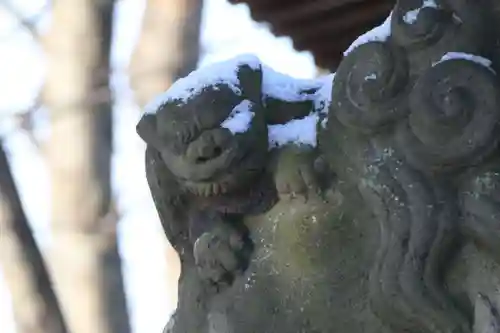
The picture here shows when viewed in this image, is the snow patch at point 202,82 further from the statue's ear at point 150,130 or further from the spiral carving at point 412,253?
the spiral carving at point 412,253

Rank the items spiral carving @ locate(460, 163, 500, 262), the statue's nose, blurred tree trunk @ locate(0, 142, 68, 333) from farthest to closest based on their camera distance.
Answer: blurred tree trunk @ locate(0, 142, 68, 333), the statue's nose, spiral carving @ locate(460, 163, 500, 262)

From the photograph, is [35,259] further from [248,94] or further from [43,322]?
[248,94]

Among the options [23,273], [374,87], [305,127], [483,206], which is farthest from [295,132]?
[23,273]

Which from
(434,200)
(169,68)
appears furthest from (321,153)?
(169,68)

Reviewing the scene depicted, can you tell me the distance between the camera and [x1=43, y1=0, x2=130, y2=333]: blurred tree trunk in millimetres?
2746

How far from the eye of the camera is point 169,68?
3004 millimetres

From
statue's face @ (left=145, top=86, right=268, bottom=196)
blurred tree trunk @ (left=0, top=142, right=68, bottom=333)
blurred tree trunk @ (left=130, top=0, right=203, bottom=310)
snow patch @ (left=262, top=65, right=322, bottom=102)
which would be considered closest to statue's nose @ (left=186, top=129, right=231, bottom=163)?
statue's face @ (left=145, top=86, right=268, bottom=196)

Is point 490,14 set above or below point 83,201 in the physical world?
above

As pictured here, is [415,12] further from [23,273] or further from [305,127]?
[23,273]

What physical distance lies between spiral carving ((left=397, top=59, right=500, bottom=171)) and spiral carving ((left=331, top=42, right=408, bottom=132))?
0.02 meters

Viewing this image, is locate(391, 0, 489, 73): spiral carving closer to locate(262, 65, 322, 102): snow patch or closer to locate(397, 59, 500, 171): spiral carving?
locate(397, 59, 500, 171): spiral carving

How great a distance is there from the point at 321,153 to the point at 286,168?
4 cm

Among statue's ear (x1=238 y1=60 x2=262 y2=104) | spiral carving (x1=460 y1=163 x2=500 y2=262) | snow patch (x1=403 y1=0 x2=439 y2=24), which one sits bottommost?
spiral carving (x1=460 y1=163 x2=500 y2=262)

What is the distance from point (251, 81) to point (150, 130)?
12 centimetres
